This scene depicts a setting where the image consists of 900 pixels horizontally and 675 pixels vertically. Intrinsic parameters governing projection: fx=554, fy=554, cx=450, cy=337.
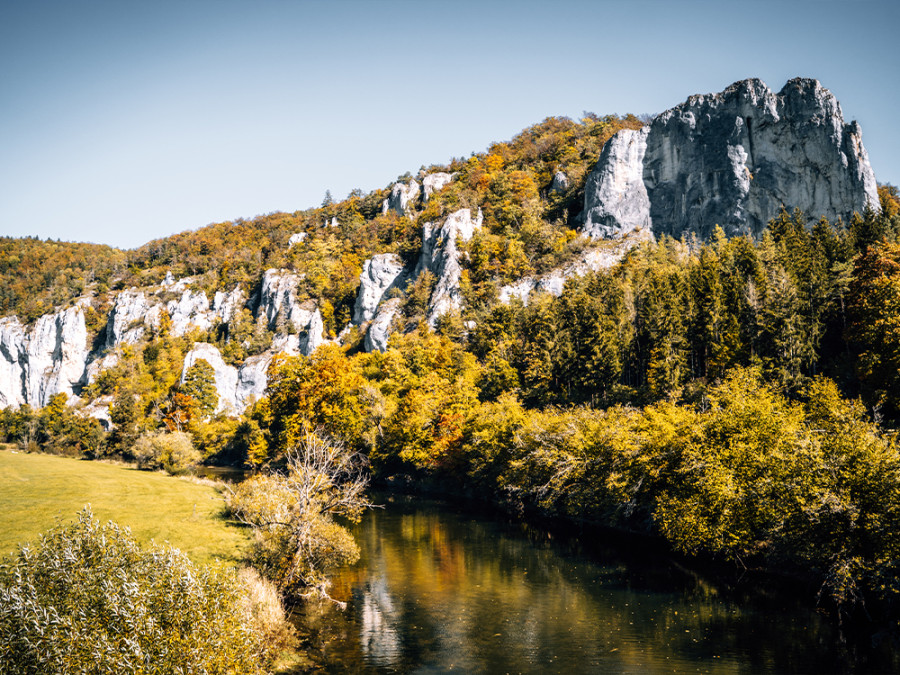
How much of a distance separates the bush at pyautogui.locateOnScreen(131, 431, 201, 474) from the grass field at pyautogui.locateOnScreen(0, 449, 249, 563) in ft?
57.8

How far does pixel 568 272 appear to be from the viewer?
10731 centimetres

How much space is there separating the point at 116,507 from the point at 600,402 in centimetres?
4826

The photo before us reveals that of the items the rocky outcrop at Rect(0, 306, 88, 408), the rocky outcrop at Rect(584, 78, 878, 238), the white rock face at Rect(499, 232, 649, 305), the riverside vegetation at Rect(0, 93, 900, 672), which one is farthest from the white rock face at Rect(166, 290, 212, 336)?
the rocky outcrop at Rect(584, 78, 878, 238)

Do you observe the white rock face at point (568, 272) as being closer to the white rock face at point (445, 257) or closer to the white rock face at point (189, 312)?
the white rock face at point (445, 257)

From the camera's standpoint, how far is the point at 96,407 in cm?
11700

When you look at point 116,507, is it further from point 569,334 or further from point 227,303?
point 227,303

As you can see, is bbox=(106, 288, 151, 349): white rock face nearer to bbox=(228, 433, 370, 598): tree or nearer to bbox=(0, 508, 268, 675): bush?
bbox=(228, 433, 370, 598): tree

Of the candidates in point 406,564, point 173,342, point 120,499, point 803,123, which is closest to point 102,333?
point 173,342

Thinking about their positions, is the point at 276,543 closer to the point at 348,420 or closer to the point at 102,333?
the point at 348,420

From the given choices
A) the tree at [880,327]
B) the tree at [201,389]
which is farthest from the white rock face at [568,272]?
the tree at [201,389]

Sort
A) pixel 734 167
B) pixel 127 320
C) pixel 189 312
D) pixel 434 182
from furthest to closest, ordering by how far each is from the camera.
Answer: pixel 434 182 < pixel 127 320 < pixel 189 312 < pixel 734 167

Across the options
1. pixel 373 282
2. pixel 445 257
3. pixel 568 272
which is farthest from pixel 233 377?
pixel 568 272

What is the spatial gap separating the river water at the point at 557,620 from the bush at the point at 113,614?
9074mm

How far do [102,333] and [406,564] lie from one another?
150341mm
